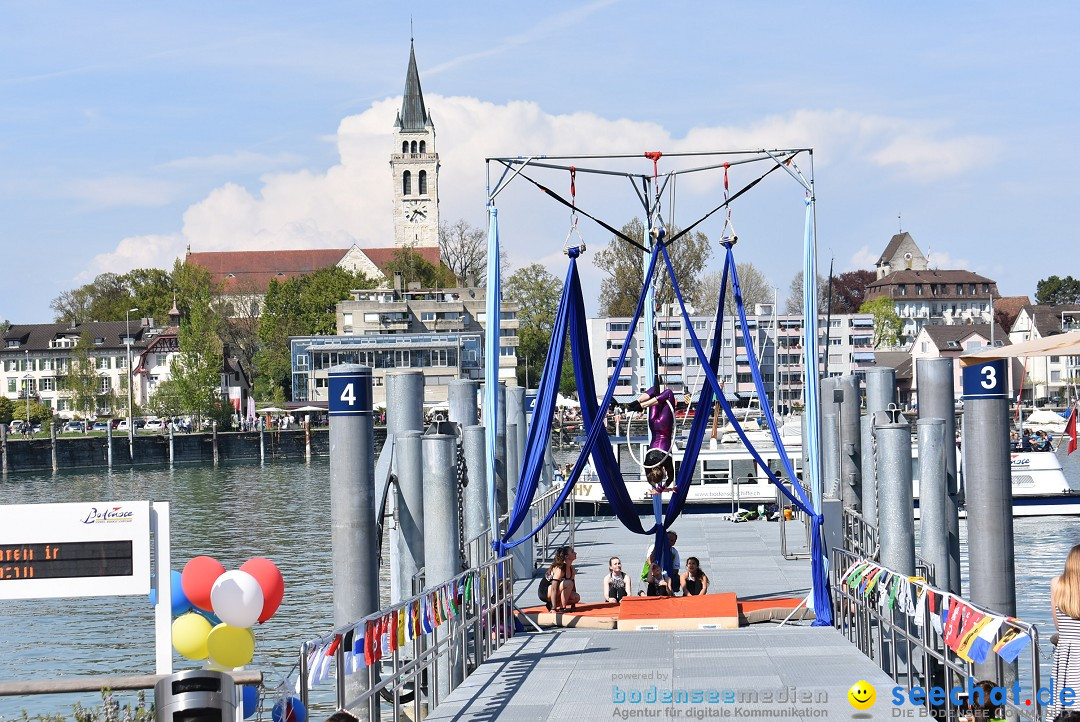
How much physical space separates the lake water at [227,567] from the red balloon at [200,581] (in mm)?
7012

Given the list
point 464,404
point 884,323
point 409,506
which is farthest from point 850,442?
point 884,323

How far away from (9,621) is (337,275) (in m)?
106

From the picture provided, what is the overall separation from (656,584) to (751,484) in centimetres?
2539

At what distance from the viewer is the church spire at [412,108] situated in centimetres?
18425

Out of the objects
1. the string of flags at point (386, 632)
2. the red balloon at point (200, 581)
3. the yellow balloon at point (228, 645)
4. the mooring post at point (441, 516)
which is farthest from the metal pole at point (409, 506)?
the yellow balloon at point (228, 645)

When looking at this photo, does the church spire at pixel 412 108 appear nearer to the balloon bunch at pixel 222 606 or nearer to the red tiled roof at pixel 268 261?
the red tiled roof at pixel 268 261

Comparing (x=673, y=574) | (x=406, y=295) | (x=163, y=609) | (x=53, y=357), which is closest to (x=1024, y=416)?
(x=406, y=295)

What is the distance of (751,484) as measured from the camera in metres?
43.6

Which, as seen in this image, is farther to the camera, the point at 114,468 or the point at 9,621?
the point at 114,468

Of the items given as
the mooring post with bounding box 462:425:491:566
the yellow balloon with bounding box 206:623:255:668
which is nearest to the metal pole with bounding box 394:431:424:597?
the mooring post with bounding box 462:425:491:566

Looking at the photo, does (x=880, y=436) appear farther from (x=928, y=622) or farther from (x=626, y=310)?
(x=626, y=310)

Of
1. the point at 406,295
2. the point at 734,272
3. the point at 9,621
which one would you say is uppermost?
the point at 406,295

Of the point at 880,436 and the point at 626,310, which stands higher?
the point at 626,310

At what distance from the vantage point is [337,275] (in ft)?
444
